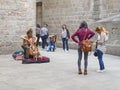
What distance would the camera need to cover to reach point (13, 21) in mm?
17172

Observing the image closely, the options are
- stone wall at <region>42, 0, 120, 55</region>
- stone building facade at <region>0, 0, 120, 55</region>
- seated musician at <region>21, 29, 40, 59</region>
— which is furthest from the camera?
stone wall at <region>42, 0, 120, 55</region>

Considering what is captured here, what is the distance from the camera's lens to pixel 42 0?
25578mm

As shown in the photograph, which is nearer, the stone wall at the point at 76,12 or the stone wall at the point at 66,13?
the stone wall at the point at 76,12

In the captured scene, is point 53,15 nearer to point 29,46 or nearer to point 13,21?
point 13,21

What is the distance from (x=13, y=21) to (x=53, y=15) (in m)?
7.45

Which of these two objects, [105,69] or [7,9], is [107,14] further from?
[105,69]

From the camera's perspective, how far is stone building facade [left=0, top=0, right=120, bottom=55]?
17.0 m

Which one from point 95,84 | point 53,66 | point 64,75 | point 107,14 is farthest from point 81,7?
point 95,84

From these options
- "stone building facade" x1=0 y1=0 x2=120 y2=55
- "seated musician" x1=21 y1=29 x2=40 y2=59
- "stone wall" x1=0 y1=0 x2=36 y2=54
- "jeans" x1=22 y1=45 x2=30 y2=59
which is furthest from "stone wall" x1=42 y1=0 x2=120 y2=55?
"jeans" x1=22 y1=45 x2=30 y2=59

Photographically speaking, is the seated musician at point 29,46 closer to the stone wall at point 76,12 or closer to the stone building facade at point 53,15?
the stone building facade at point 53,15

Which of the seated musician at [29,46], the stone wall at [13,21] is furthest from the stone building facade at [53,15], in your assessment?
the seated musician at [29,46]

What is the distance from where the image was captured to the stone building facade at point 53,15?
17.0 metres

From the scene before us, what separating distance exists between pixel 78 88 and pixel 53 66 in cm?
416

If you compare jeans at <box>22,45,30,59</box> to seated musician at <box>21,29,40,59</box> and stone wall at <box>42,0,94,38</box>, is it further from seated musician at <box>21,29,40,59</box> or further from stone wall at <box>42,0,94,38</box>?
stone wall at <box>42,0,94,38</box>
